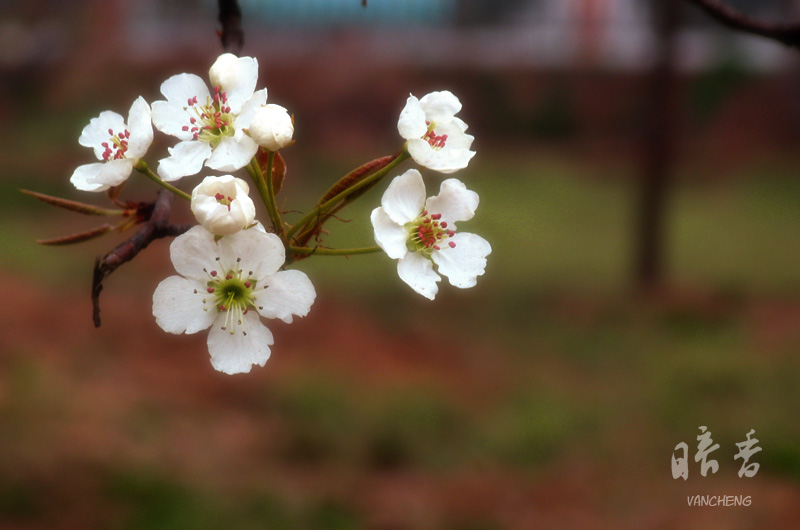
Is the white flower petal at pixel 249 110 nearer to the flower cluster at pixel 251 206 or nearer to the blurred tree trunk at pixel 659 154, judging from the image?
the flower cluster at pixel 251 206

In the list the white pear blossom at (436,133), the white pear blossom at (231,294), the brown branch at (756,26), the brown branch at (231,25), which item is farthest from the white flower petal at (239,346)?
the brown branch at (756,26)

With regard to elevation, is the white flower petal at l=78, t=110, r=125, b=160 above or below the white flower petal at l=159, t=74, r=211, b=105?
below

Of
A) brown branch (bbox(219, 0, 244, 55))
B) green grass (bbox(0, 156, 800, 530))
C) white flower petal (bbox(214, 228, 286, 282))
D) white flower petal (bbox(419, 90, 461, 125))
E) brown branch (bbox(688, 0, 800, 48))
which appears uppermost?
→ green grass (bbox(0, 156, 800, 530))

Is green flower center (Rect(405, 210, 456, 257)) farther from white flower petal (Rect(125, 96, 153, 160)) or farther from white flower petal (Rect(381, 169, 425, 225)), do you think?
white flower petal (Rect(125, 96, 153, 160))

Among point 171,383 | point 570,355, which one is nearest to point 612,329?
point 570,355

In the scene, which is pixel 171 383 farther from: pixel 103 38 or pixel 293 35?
pixel 293 35
